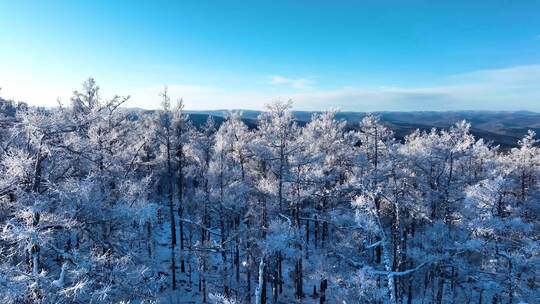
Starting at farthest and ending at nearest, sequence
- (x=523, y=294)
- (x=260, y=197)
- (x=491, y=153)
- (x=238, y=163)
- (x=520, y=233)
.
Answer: (x=491, y=153) < (x=238, y=163) < (x=260, y=197) < (x=523, y=294) < (x=520, y=233)

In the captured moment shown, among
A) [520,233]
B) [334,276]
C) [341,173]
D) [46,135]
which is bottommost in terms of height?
[334,276]

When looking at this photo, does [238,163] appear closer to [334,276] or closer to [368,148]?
[368,148]

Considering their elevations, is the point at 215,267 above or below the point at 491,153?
below

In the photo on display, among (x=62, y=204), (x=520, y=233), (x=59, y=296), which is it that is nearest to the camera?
(x=59, y=296)

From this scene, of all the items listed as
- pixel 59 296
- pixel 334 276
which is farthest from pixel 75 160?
pixel 334 276

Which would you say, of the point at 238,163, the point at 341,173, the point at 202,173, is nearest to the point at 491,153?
the point at 341,173

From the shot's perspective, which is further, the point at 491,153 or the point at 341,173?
the point at 491,153

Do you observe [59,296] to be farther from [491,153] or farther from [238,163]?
[491,153]
